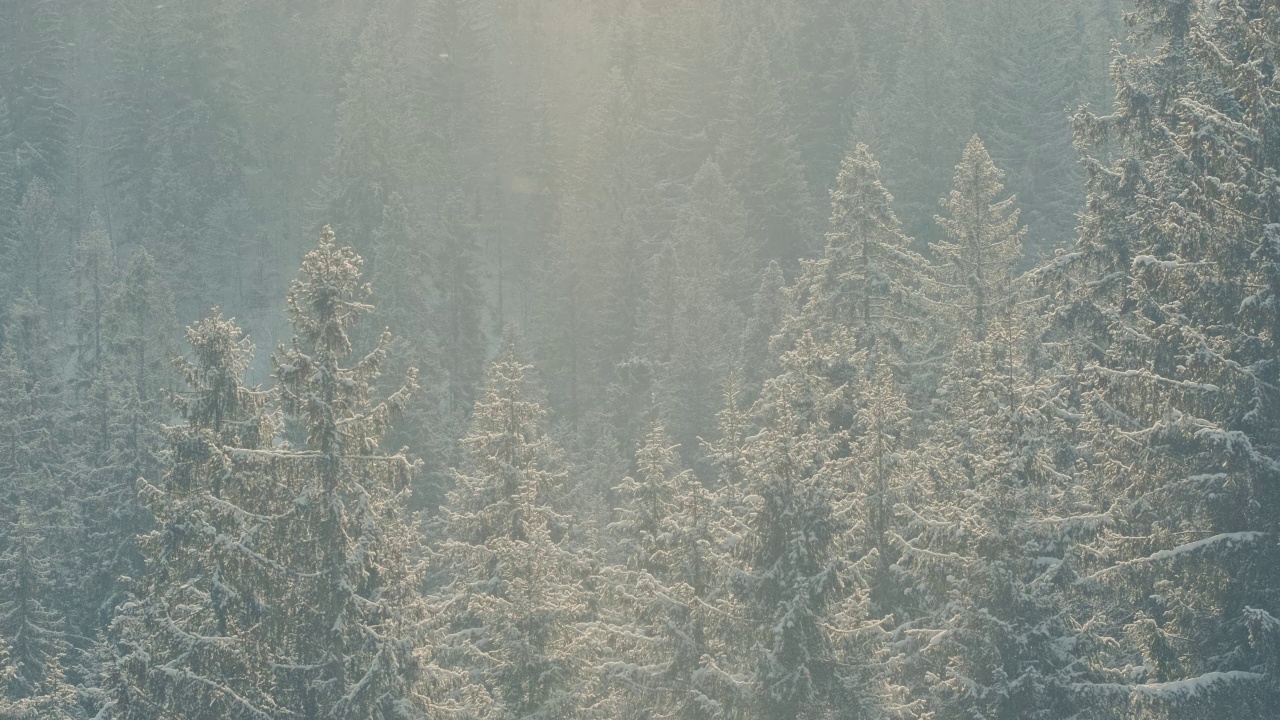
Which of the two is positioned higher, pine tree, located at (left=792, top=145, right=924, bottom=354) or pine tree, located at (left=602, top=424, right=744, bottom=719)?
pine tree, located at (left=792, top=145, right=924, bottom=354)

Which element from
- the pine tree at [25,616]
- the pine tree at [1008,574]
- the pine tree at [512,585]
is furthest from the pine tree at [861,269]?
the pine tree at [25,616]

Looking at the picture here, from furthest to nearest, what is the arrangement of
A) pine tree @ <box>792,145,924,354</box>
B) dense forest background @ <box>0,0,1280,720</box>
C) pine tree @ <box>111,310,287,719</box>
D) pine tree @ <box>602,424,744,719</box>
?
1. pine tree @ <box>792,145,924,354</box>
2. pine tree @ <box>602,424,744,719</box>
3. pine tree @ <box>111,310,287,719</box>
4. dense forest background @ <box>0,0,1280,720</box>

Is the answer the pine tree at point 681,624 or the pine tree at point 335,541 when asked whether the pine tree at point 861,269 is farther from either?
the pine tree at point 335,541

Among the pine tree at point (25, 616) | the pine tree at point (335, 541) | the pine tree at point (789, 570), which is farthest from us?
the pine tree at point (25, 616)

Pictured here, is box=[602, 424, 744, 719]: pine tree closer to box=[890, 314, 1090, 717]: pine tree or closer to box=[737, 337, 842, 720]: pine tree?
box=[737, 337, 842, 720]: pine tree

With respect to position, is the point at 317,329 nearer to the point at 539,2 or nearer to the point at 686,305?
the point at 686,305

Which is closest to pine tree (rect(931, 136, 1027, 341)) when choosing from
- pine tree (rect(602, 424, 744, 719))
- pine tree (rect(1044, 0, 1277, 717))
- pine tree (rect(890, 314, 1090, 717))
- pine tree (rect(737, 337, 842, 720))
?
pine tree (rect(602, 424, 744, 719))

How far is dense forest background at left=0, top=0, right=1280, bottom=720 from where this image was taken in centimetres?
1675

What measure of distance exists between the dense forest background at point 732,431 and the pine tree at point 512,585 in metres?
0.10

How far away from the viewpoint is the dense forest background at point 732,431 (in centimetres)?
1675

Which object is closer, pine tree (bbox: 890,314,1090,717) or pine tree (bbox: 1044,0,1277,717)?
pine tree (bbox: 1044,0,1277,717)

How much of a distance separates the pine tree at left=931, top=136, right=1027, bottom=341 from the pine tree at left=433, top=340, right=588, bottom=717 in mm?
12632

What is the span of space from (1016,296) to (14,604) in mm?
28811

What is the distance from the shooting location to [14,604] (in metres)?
36.1
